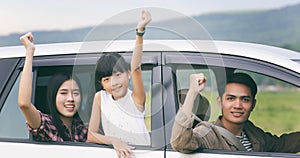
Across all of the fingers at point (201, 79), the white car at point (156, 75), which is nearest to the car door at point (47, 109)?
the white car at point (156, 75)

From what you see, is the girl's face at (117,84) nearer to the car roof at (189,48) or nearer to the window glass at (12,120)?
the car roof at (189,48)

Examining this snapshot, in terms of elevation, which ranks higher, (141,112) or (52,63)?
(52,63)

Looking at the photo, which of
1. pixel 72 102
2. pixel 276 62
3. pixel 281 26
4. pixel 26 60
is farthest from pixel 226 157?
pixel 281 26

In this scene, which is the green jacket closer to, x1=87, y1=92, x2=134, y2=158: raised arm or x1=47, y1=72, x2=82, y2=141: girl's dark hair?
x1=87, y1=92, x2=134, y2=158: raised arm

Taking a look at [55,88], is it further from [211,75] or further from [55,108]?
[211,75]

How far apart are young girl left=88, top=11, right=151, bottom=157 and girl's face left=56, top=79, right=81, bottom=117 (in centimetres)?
17

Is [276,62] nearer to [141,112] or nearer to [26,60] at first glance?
[141,112]

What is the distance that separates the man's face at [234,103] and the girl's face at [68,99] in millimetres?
874

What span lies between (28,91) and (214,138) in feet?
3.62

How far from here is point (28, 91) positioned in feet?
13.2

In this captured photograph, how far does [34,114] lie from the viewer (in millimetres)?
4051

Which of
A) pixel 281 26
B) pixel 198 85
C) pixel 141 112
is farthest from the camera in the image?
pixel 281 26

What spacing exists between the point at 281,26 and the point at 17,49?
3884 centimetres

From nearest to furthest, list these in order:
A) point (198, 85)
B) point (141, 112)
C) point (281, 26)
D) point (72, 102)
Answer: point (198, 85) < point (141, 112) < point (72, 102) < point (281, 26)
